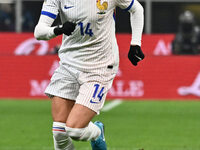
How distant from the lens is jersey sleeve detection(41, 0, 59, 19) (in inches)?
266

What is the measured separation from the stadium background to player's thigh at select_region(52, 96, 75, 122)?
235cm

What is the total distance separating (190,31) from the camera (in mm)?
21297

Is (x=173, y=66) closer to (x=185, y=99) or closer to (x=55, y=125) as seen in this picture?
(x=185, y=99)

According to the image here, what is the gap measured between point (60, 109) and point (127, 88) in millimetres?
8834

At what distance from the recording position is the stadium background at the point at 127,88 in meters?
10.3

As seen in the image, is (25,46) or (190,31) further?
(190,31)

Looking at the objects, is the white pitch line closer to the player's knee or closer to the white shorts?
the white shorts

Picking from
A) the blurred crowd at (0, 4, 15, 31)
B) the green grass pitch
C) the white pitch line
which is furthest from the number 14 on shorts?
the blurred crowd at (0, 4, 15, 31)

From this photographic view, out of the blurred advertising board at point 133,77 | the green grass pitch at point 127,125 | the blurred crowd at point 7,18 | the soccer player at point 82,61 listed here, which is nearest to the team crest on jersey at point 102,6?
the soccer player at point 82,61

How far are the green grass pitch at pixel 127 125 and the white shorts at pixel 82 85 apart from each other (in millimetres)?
2373

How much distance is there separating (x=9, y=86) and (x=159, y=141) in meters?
6.63

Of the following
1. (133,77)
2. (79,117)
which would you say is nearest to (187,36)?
(133,77)

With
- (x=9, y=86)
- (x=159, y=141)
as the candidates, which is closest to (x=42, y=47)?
(x=9, y=86)

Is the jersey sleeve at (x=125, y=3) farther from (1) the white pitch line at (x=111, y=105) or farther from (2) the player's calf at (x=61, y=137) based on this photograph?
(1) the white pitch line at (x=111, y=105)
